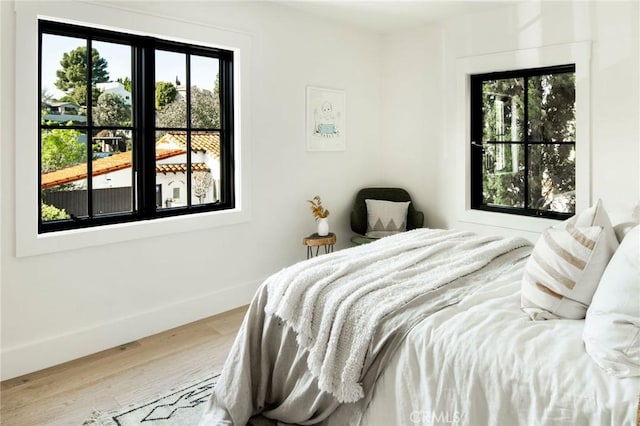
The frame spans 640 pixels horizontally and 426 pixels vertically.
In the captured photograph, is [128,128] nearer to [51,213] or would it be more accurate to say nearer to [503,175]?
[51,213]

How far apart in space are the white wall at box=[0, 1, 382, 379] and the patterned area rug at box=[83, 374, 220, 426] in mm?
804

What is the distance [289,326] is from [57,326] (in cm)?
167

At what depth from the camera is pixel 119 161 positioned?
10.3ft

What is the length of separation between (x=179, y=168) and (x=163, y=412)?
1.76m

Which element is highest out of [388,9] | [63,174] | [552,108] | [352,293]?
[388,9]

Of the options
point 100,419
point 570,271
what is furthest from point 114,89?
point 570,271

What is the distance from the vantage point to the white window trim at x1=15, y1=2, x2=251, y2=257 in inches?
102

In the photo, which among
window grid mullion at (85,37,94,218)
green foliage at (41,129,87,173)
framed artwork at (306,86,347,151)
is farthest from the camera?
framed artwork at (306,86,347,151)

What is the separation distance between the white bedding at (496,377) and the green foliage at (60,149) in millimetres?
2304

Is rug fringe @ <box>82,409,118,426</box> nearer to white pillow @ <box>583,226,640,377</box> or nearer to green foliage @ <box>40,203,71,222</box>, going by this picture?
green foliage @ <box>40,203,71,222</box>

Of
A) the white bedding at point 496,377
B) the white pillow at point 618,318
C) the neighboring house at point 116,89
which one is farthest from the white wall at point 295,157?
the white bedding at point 496,377

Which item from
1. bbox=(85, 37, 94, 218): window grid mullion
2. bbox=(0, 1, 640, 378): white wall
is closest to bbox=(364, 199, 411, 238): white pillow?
bbox=(0, 1, 640, 378): white wall

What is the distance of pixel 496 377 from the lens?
1398 millimetres

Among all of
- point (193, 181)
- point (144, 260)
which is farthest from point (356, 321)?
point (193, 181)
